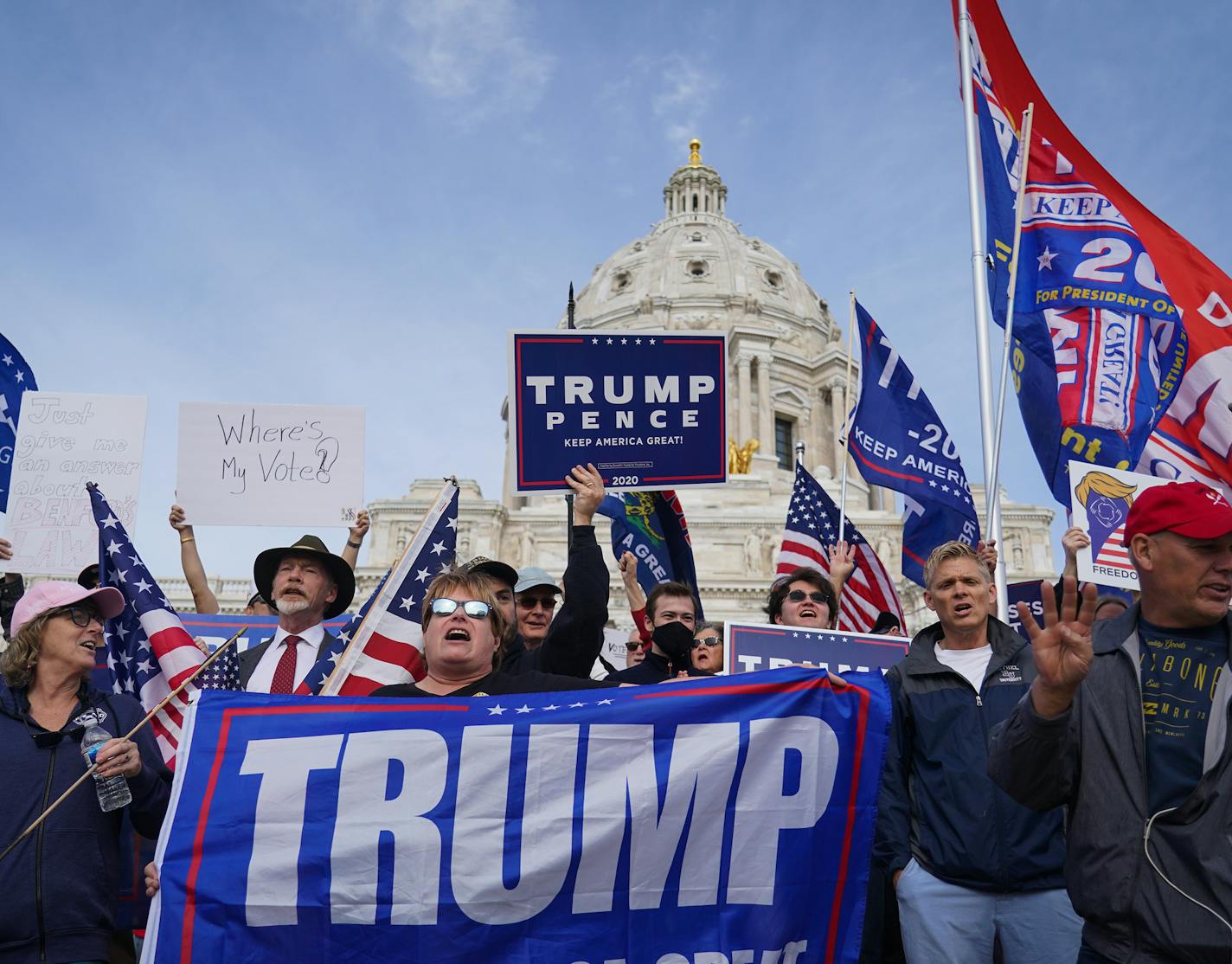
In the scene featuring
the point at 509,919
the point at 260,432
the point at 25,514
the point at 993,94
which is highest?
the point at 993,94

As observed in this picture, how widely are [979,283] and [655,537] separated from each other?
3370 millimetres

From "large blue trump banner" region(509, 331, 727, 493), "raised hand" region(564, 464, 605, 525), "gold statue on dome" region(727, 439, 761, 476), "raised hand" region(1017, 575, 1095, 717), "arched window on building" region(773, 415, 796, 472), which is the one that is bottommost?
"raised hand" region(1017, 575, 1095, 717)

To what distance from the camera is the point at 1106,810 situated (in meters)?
3.26

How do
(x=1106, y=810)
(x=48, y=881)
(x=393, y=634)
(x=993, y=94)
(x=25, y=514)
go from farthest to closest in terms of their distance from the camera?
1. (x=993, y=94)
2. (x=25, y=514)
3. (x=393, y=634)
4. (x=48, y=881)
5. (x=1106, y=810)

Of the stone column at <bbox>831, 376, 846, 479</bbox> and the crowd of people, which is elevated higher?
the stone column at <bbox>831, 376, 846, 479</bbox>

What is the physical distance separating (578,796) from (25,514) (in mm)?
5415

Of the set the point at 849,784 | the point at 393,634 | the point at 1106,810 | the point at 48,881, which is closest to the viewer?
the point at 1106,810

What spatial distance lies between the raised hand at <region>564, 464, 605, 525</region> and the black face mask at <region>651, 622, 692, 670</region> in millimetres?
788

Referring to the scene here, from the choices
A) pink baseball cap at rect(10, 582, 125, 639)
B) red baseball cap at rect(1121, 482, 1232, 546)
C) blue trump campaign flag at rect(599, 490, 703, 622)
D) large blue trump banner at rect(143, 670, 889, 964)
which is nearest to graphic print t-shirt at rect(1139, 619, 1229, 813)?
red baseball cap at rect(1121, 482, 1232, 546)

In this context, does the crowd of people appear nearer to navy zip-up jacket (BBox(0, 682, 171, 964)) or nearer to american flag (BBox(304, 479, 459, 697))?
navy zip-up jacket (BBox(0, 682, 171, 964))

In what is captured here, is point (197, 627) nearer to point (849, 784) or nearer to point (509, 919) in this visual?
point (509, 919)

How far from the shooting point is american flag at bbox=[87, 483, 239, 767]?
5.04 m

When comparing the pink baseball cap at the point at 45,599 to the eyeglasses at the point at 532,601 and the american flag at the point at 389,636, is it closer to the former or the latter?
the american flag at the point at 389,636

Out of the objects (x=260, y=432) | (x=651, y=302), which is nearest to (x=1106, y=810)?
(x=260, y=432)
